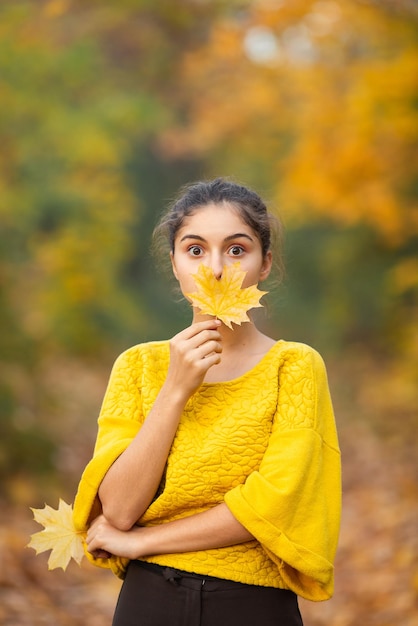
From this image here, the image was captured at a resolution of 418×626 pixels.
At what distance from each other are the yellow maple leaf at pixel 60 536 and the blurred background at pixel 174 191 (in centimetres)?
194

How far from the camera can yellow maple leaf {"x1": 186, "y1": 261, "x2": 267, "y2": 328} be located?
1898mm

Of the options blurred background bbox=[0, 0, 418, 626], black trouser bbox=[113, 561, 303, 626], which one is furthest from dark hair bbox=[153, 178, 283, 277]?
blurred background bbox=[0, 0, 418, 626]

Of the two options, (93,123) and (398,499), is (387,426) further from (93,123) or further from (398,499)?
(93,123)

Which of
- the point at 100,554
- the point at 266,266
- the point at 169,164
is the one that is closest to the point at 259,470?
the point at 100,554

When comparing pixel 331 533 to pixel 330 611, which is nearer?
pixel 331 533

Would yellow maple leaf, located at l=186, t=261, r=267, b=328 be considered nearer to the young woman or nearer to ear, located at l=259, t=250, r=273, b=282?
the young woman

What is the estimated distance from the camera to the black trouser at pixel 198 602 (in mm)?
1851

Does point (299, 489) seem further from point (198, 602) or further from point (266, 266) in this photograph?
point (266, 266)

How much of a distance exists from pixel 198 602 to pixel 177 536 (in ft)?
0.52

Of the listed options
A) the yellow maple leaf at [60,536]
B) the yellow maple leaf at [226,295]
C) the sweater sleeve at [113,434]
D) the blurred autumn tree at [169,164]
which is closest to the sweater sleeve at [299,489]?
the yellow maple leaf at [226,295]

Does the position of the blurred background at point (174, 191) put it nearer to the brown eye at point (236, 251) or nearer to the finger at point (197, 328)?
the brown eye at point (236, 251)

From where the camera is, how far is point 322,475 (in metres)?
1.89

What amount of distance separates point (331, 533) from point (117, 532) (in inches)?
19.6

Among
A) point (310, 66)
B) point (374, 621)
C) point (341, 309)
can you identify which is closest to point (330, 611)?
point (374, 621)
